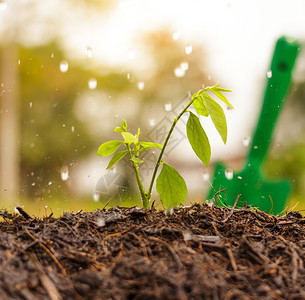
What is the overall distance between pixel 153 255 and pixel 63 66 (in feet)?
3.73

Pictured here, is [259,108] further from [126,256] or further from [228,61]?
[126,256]

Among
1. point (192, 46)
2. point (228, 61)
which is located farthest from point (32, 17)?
point (228, 61)

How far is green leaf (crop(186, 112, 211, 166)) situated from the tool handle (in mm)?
663

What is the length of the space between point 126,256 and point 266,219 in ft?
1.58

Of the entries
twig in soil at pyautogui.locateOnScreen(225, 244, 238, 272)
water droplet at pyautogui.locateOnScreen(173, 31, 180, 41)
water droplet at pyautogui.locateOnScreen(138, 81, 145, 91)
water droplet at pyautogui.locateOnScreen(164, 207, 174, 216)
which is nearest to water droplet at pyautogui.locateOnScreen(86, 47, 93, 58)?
water droplet at pyautogui.locateOnScreen(138, 81, 145, 91)

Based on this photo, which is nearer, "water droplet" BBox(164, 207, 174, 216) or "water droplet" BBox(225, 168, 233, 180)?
"water droplet" BBox(164, 207, 174, 216)

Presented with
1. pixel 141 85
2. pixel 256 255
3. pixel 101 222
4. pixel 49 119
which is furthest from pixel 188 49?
pixel 256 255

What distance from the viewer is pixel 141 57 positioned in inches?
62.7

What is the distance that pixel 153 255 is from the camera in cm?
70

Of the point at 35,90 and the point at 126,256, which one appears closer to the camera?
the point at 126,256

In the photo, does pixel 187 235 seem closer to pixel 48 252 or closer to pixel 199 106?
pixel 48 252

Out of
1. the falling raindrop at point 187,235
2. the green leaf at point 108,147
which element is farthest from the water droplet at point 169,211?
the green leaf at point 108,147

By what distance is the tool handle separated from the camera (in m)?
1.61

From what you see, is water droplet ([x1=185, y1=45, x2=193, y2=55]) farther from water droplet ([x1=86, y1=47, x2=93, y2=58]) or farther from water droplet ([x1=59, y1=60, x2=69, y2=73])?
water droplet ([x1=59, y1=60, x2=69, y2=73])
